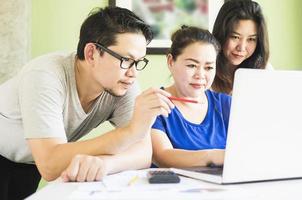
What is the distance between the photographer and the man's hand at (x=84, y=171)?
95 centimetres

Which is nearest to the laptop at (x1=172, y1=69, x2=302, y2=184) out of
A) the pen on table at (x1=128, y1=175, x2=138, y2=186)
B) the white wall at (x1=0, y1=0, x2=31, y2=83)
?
the pen on table at (x1=128, y1=175, x2=138, y2=186)

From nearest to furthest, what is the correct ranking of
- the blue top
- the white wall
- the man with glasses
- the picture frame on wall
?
the man with glasses → the blue top → the white wall → the picture frame on wall

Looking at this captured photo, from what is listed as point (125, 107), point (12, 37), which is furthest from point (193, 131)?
point (12, 37)

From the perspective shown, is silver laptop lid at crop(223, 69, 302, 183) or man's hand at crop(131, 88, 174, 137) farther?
man's hand at crop(131, 88, 174, 137)

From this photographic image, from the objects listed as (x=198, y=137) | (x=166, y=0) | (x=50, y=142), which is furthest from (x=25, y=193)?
(x=166, y=0)

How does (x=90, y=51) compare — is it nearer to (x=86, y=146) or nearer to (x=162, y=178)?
(x=86, y=146)

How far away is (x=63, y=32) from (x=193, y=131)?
128 centimetres

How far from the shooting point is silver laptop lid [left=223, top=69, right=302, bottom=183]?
2.69 feet

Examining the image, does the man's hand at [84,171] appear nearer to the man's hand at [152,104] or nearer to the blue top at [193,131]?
the man's hand at [152,104]

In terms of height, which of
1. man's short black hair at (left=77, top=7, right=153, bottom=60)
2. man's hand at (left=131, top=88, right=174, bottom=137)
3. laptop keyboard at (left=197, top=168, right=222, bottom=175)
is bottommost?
laptop keyboard at (left=197, top=168, right=222, bottom=175)

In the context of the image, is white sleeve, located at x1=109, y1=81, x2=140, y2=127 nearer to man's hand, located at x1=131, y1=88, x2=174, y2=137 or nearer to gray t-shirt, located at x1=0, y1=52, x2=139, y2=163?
gray t-shirt, located at x1=0, y1=52, x2=139, y2=163

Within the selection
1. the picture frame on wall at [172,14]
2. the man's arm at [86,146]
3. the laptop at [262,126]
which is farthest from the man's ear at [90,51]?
the picture frame on wall at [172,14]

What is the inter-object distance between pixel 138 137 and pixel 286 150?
388 mm

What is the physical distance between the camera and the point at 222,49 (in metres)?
1.84
